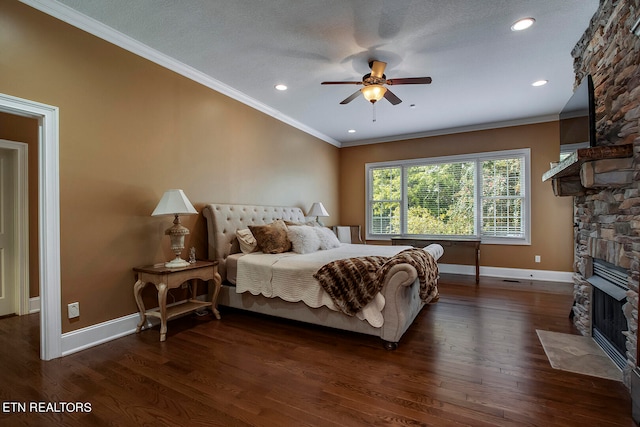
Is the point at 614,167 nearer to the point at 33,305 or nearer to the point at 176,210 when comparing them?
the point at 176,210

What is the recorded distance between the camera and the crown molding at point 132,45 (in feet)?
7.82

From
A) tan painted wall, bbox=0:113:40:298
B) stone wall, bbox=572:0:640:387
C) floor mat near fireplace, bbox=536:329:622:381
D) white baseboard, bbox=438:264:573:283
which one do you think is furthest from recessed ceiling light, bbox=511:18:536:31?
tan painted wall, bbox=0:113:40:298

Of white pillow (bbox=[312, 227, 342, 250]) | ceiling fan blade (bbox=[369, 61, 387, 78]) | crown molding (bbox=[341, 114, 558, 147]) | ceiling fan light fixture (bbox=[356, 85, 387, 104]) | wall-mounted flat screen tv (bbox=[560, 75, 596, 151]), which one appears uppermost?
crown molding (bbox=[341, 114, 558, 147])

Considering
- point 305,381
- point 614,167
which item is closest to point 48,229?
point 305,381

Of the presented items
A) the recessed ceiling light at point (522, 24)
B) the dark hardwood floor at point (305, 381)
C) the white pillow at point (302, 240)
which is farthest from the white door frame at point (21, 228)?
the recessed ceiling light at point (522, 24)

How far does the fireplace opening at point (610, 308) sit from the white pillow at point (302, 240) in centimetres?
280

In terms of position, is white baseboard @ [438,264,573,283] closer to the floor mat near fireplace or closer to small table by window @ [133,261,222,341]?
the floor mat near fireplace

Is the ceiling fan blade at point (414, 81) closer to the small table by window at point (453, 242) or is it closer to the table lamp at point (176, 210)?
the table lamp at point (176, 210)

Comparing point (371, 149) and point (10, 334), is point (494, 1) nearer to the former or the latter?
point (371, 149)

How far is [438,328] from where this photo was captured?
3.03 m

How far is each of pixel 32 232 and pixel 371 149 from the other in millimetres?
5838

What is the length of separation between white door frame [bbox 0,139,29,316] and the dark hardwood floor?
59cm

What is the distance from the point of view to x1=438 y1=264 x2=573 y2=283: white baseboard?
505 cm

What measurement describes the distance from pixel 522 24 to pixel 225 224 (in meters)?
3.63
